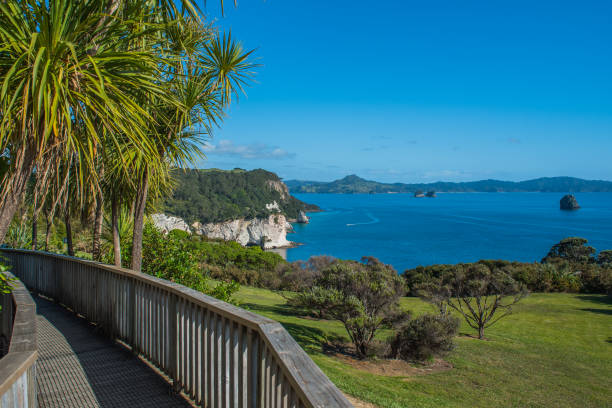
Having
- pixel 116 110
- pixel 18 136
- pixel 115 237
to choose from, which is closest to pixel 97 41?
pixel 116 110

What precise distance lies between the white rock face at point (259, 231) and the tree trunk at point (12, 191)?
95.0m

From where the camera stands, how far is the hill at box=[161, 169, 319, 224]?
9088cm

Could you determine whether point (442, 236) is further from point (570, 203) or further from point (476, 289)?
point (570, 203)

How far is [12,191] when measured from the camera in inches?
120

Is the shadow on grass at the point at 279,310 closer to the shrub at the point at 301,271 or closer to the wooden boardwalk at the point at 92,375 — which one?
the shrub at the point at 301,271

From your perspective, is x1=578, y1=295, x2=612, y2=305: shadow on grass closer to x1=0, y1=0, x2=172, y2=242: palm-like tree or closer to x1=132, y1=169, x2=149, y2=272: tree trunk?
x1=132, y1=169, x2=149, y2=272: tree trunk

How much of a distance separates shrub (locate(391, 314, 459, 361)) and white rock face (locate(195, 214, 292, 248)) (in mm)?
86594

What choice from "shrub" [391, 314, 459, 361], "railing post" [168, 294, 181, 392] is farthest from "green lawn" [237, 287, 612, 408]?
"railing post" [168, 294, 181, 392]

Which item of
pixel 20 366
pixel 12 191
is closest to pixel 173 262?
pixel 12 191

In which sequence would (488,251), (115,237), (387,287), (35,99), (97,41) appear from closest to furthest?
(35,99)
(97,41)
(115,237)
(387,287)
(488,251)

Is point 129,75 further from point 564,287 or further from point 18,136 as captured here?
point 564,287

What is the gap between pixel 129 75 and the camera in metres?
3.22

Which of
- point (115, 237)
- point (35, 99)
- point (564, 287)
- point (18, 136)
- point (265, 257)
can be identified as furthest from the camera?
point (265, 257)

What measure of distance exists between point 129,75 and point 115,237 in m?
4.38
